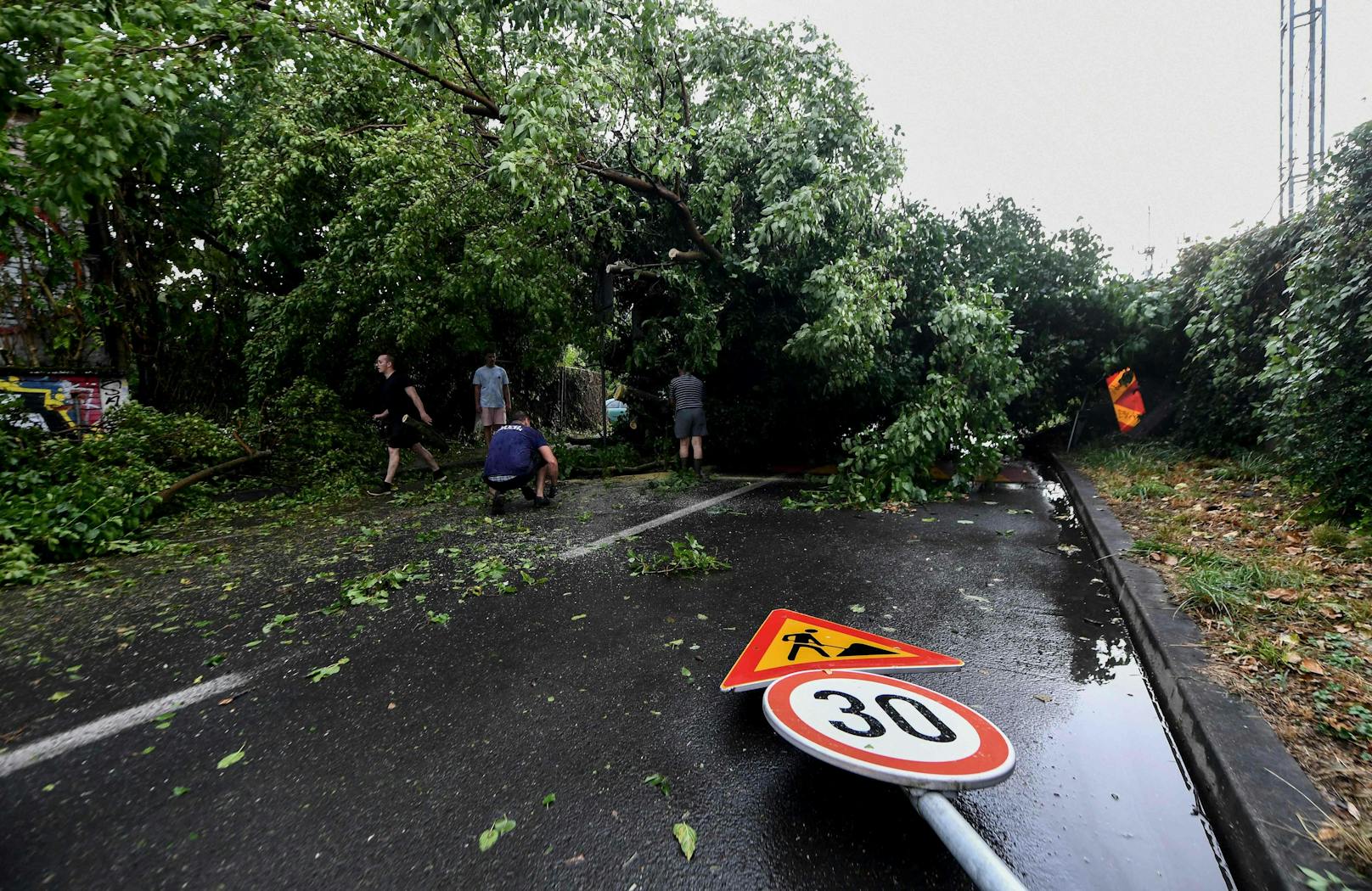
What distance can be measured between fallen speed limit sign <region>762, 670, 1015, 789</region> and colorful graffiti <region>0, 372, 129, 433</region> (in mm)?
10044

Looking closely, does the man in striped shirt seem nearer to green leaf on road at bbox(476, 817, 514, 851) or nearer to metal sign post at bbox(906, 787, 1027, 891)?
green leaf on road at bbox(476, 817, 514, 851)

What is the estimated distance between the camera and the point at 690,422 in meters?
10.3

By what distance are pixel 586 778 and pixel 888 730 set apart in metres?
1.20

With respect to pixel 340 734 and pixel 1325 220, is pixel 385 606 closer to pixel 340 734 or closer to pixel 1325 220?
pixel 340 734

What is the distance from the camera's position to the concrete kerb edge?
196cm

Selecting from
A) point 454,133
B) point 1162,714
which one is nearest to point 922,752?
point 1162,714

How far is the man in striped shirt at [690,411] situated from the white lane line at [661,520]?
1.09 meters

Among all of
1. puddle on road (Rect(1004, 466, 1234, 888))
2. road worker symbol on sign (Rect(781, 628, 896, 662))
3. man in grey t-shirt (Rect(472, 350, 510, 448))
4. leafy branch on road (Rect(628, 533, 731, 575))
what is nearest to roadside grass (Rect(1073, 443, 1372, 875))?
puddle on road (Rect(1004, 466, 1234, 888))

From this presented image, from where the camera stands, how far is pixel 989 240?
11.2 meters

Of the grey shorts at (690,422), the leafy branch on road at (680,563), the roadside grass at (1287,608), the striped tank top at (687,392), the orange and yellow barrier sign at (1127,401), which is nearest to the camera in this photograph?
the roadside grass at (1287,608)

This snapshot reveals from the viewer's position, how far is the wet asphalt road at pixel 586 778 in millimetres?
2078

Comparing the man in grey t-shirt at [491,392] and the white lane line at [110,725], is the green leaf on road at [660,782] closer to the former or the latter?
the white lane line at [110,725]

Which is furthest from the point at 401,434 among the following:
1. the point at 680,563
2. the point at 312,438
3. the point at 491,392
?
the point at 680,563

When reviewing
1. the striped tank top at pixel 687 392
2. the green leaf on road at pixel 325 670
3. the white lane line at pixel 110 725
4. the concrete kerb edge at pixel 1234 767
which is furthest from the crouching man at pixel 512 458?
the concrete kerb edge at pixel 1234 767
